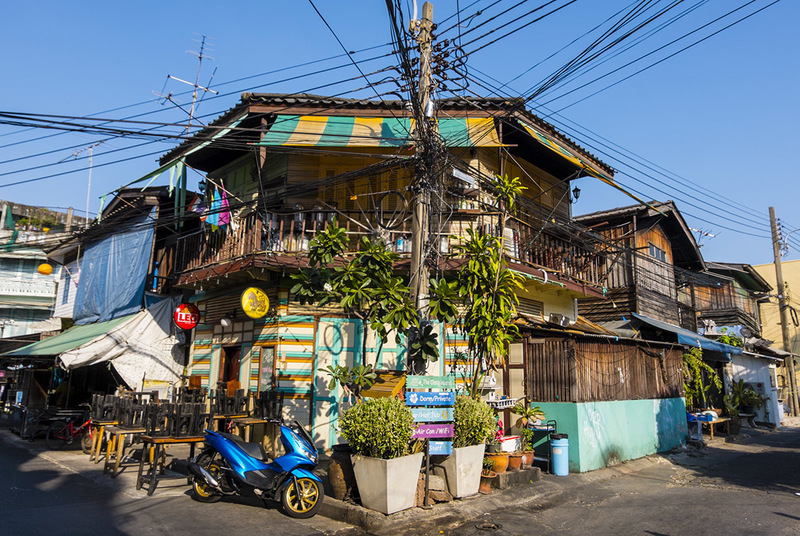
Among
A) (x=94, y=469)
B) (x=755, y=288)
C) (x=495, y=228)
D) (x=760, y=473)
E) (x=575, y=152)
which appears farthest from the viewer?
(x=755, y=288)

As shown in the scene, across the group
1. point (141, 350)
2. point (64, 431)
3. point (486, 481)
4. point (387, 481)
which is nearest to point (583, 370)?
point (486, 481)

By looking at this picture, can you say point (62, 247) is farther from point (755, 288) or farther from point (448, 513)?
point (755, 288)

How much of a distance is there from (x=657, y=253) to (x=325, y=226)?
16.7 meters

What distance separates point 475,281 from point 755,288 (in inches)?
1276

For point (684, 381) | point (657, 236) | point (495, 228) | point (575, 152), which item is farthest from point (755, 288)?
point (495, 228)

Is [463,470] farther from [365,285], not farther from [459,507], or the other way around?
[365,285]

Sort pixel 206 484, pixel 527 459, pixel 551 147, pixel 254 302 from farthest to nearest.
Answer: pixel 551 147 < pixel 254 302 < pixel 527 459 < pixel 206 484

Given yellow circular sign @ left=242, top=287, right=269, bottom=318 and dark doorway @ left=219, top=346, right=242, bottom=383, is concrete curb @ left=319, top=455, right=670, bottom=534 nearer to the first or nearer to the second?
yellow circular sign @ left=242, top=287, right=269, bottom=318

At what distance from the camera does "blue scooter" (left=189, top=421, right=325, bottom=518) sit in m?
7.97

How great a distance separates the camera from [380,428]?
26.1ft

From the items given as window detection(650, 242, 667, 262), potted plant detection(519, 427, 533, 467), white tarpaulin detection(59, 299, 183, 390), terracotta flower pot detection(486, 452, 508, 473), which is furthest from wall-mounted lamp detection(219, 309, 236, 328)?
window detection(650, 242, 667, 262)

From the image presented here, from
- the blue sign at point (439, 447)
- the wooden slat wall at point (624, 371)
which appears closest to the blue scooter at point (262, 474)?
the blue sign at point (439, 447)

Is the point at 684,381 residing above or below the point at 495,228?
below

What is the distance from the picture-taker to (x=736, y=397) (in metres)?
22.0
